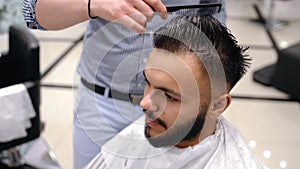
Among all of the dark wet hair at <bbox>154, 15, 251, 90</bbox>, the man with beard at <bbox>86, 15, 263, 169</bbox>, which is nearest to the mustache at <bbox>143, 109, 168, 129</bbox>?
the man with beard at <bbox>86, 15, 263, 169</bbox>

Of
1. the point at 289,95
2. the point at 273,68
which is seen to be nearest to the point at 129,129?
the point at 289,95

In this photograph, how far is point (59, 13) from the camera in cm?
80

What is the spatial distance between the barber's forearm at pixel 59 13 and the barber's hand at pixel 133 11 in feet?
0.29

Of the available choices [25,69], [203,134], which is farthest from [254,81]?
[203,134]

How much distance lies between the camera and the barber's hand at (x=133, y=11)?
0.61 m

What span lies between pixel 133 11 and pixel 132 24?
0.07ft

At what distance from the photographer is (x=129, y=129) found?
2.90 feet

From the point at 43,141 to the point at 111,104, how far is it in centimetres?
144

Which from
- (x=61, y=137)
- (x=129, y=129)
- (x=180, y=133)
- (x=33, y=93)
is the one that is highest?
(x=180, y=133)

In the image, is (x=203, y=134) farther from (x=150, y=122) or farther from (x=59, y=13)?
(x=59, y=13)

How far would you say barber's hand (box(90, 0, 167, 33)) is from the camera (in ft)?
2.01

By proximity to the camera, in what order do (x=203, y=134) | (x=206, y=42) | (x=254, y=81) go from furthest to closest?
(x=254, y=81)
(x=203, y=134)
(x=206, y=42)

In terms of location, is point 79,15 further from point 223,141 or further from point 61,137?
point 61,137

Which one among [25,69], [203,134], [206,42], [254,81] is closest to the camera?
[206,42]
